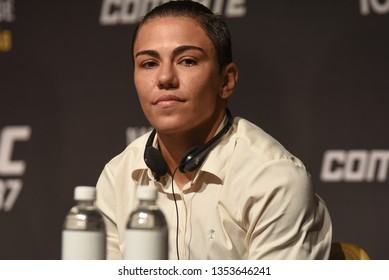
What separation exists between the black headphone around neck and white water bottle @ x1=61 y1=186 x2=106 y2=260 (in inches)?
22.8

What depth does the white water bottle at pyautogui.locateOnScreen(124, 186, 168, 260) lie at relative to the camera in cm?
133

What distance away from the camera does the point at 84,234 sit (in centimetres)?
137

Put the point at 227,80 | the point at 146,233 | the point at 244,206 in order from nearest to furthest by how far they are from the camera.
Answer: the point at 146,233 < the point at 244,206 < the point at 227,80

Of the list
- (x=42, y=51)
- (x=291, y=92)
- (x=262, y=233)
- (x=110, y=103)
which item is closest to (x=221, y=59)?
(x=262, y=233)

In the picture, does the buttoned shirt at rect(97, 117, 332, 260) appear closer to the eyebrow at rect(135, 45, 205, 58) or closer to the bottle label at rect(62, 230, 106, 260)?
the eyebrow at rect(135, 45, 205, 58)

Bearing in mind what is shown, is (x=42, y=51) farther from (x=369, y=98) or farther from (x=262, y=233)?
(x=262, y=233)

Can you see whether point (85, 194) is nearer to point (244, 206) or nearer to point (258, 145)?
point (244, 206)

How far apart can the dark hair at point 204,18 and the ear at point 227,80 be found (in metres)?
0.03

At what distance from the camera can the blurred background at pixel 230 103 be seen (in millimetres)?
2980

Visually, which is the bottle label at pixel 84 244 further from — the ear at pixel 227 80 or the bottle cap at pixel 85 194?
the ear at pixel 227 80

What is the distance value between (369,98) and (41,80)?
1411mm

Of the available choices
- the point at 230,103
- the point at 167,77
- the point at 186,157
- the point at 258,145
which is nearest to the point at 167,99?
the point at 167,77

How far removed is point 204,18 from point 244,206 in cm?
52

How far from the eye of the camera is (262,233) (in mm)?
1834
